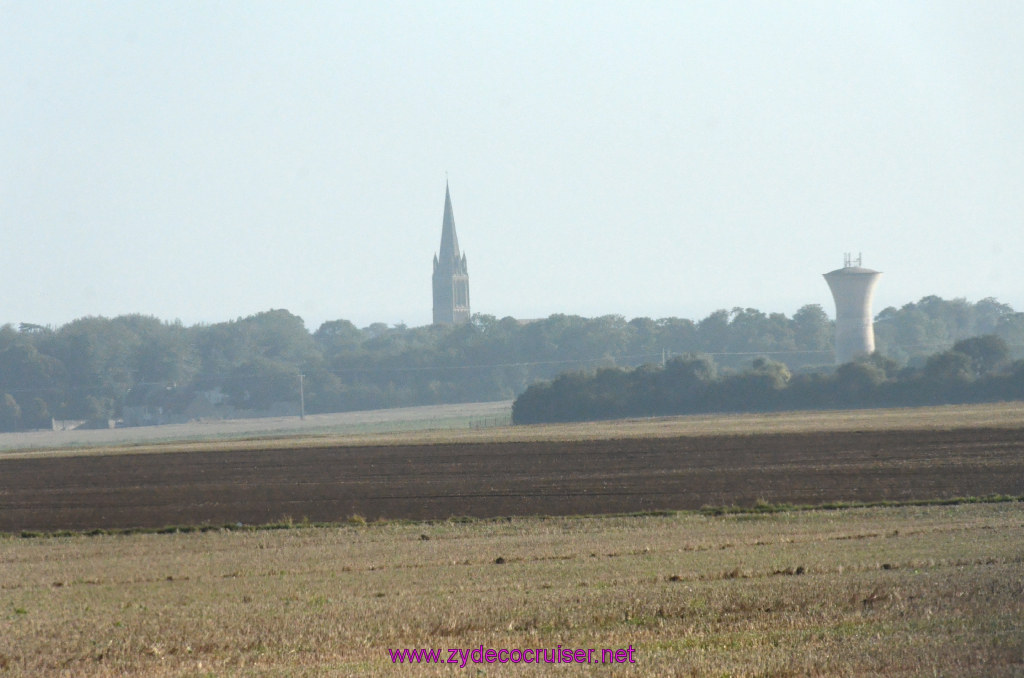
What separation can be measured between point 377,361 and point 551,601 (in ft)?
427

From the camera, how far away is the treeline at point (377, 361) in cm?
13375

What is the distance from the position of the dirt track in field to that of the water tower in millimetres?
62357

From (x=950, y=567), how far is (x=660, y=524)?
9410 millimetres

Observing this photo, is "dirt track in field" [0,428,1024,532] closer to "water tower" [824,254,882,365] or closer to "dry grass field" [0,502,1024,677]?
"dry grass field" [0,502,1024,677]

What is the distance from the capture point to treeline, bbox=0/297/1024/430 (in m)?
134

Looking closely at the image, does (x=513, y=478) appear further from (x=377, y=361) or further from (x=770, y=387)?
(x=377, y=361)

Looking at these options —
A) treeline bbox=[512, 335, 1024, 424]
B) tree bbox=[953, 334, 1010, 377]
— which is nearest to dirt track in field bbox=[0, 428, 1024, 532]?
treeline bbox=[512, 335, 1024, 424]

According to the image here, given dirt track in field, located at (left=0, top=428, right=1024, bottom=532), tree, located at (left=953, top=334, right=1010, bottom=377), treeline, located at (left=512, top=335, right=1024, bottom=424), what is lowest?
dirt track in field, located at (left=0, top=428, right=1024, bottom=532)

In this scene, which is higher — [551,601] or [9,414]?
[9,414]

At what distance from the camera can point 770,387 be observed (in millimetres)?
84125

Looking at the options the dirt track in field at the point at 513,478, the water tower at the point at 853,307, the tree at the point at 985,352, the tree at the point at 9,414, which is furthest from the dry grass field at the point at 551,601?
the tree at the point at 9,414

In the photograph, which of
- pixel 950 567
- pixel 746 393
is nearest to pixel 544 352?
pixel 746 393

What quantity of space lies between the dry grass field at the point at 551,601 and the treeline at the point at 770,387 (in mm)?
60551

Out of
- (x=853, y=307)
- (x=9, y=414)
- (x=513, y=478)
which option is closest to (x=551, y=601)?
(x=513, y=478)
